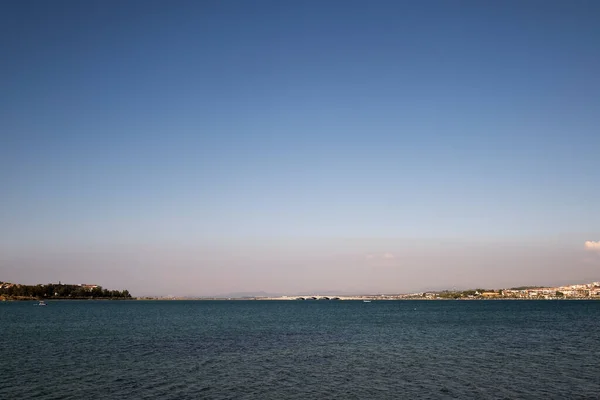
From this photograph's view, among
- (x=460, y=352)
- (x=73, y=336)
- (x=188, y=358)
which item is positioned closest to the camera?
(x=188, y=358)

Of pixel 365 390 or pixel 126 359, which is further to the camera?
pixel 126 359

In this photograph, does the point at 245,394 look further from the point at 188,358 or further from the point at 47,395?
the point at 188,358

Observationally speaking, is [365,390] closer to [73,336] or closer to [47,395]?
[47,395]

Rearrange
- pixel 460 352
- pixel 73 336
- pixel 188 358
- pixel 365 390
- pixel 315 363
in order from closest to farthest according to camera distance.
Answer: pixel 365 390, pixel 315 363, pixel 188 358, pixel 460 352, pixel 73 336

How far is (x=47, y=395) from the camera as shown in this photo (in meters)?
32.1

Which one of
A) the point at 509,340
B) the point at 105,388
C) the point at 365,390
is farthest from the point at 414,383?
the point at 509,340

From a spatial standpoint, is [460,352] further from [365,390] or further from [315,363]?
[365,390]

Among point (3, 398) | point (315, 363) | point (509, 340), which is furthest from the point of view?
point (509, 340)

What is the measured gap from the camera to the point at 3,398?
31.0 metres

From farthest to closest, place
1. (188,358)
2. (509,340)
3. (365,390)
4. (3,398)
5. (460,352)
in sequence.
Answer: (509,340) < (460,352) < (188,358) < (365,390) < (3,398)

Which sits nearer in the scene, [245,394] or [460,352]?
[245,394]

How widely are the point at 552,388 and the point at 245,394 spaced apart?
22.0m

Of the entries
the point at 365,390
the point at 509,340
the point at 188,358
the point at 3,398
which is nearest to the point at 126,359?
the point at 188,358

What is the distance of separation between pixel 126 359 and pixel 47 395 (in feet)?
50.8
